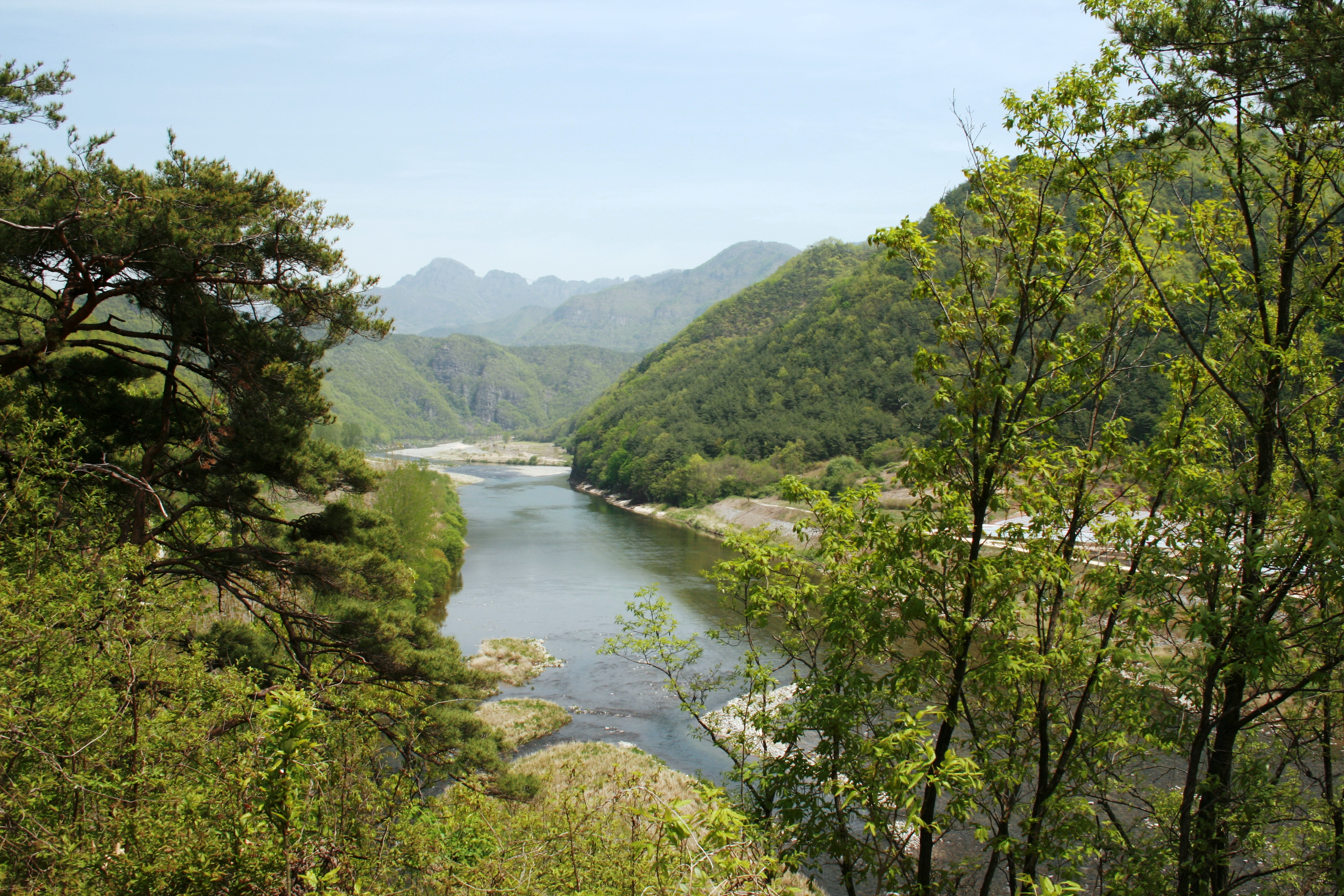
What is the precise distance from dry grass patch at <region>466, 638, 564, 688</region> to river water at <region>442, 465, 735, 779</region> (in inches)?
14.2

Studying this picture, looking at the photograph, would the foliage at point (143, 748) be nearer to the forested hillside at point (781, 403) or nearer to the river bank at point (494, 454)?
the forested hillside at point (781, 403)

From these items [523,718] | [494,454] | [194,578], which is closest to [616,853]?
[194,578]

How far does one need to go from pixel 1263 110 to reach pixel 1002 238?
6.69ft

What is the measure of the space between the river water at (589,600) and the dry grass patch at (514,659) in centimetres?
36

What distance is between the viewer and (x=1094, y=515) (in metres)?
7.02

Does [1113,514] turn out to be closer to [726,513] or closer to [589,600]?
[589,600]

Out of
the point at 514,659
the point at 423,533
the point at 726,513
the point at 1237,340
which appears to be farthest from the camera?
the point at 726,513

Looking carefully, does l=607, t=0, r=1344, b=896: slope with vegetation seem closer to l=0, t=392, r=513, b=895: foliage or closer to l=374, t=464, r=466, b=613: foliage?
l=0, t=392, r=513, b=895: foliage

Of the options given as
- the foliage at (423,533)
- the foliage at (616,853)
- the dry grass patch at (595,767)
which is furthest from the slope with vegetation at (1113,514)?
the foliage at (423,533)

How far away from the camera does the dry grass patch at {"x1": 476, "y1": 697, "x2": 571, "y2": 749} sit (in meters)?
21.3

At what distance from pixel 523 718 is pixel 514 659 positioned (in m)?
5.53

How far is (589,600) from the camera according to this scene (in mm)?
37500

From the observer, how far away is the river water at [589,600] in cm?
2270

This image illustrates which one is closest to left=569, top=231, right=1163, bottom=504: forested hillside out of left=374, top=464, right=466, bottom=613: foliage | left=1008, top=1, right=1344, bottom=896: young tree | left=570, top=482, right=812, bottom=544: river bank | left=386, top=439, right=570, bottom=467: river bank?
left=570, top=482, right=812, bottom=544: river bank
